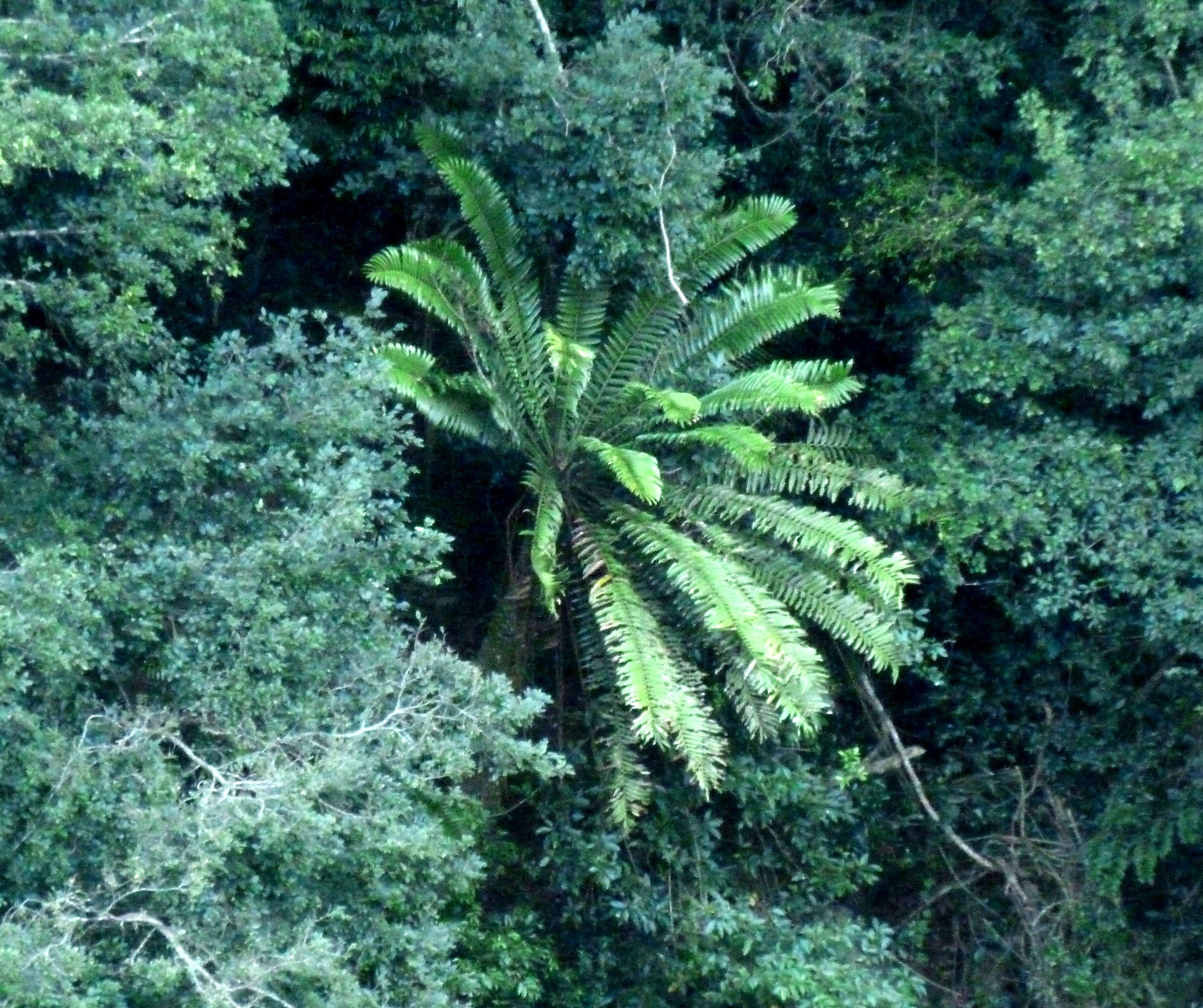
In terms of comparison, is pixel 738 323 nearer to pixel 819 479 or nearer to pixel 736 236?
pixel 736 236

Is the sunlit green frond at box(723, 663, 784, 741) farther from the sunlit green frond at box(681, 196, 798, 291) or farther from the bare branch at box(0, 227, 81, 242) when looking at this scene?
the bare branch at box(0, 227, 81, 242)

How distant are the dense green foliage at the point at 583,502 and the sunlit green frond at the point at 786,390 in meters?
0.06

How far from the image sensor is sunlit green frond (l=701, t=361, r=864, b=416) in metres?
7.75

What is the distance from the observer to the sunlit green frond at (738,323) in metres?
8.34

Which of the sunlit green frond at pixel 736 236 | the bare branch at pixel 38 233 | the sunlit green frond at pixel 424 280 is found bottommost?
the bare branch at pixel 38 233

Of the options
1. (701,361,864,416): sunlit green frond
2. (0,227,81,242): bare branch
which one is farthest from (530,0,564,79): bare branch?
(0,227,81,242): bare branch

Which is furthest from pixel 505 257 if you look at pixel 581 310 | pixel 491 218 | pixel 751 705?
pixel 751 705

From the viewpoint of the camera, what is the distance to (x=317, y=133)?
29.8 feet

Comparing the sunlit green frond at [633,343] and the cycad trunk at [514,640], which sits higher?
A: the sunlit green frond at [633,343]

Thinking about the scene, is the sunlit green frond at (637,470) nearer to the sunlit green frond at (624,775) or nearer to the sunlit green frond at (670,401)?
the sunlit green frond at (670,401)

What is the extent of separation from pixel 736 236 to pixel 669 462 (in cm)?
140

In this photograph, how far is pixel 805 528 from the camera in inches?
313

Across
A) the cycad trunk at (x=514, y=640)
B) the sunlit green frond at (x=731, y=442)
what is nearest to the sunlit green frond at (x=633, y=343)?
the sunlit green frond at (x=731, y=442)

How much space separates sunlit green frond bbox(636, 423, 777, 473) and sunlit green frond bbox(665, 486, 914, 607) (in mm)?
222
